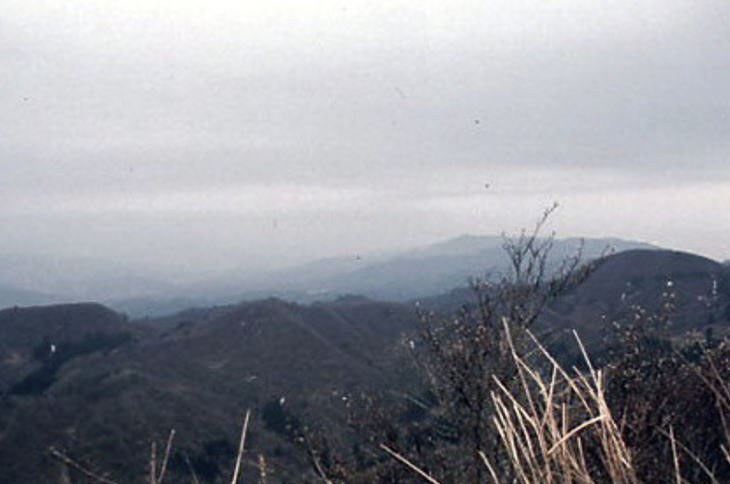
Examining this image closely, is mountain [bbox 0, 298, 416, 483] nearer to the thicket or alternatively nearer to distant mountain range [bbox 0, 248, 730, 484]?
distant mountain range [bbox 0, 248, 730, 484]

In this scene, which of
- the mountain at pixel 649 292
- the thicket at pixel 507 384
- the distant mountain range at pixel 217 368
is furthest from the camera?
the mountain at pixel 649 292

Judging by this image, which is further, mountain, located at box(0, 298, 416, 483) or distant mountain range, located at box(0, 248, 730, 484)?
distant mountain range, located at box(0, 248, 730, 484)

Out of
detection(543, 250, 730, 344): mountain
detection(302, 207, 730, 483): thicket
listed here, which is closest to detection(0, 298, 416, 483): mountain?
detection(302, 207, 730, 483): thicket

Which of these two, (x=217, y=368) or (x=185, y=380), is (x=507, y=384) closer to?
(x=185, y=380)

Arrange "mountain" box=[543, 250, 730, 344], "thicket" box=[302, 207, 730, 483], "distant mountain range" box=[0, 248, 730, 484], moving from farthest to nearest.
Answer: "mountain" box=[543, 250, 730, 344] → "distant mountain range" box=[0, 248, 730, 484] → "thicket" box=[302, 207, 730, 483]

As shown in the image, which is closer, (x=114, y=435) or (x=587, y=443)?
(x=587, y=443)

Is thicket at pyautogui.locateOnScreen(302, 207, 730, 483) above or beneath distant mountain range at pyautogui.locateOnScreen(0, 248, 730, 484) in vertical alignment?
above

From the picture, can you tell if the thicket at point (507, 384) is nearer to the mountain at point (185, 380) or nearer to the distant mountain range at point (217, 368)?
the distant mountain range at point (217, 368)

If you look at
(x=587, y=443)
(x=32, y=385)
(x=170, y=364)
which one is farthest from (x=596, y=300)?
(x=587, y=443)

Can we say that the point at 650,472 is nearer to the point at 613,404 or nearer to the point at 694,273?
the point at 613,404

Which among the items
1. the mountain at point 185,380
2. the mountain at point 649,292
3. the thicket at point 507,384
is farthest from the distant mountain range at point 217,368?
the thicket at point 507,384

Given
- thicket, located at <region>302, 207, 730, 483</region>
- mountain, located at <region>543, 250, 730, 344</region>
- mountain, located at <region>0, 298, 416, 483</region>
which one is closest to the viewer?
thicket, located at <region>302, 207, 730, 483</region>
